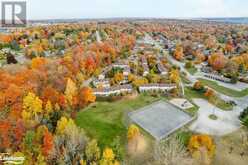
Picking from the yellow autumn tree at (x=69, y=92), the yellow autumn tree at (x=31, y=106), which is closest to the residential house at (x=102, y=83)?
the yellow autumn tree at (x=69, y=92)

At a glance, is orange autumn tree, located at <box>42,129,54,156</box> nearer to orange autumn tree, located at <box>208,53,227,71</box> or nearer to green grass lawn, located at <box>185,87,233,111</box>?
green grass lawn, located at <box>185,87,233,111</box>

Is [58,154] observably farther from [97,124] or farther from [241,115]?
[241,115]

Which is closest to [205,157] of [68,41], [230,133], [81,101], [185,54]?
[230,133]

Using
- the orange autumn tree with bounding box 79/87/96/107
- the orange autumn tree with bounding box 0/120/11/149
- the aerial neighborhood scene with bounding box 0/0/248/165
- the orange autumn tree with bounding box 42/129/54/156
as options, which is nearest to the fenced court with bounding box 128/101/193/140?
the aerial neighborhood scene with bounding box 0/0/248/165

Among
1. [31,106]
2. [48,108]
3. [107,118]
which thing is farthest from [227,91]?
[31,106]

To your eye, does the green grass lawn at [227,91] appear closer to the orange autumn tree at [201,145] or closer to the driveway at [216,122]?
the driveway at [216,122]

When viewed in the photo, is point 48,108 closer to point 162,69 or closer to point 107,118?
point 107,118
